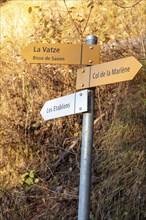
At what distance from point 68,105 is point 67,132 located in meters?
2.44

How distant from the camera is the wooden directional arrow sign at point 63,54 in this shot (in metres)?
2.81

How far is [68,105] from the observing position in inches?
110

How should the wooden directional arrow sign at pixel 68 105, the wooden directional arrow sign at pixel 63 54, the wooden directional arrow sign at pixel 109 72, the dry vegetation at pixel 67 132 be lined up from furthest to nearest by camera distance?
the dry vegetation at pixel 67 132 < the wooden directional arrow sign at pixel 63 54 < the wooden directional arrow sign at pixel 68 105 < the wooden directional arrow sign at pixel 109 72

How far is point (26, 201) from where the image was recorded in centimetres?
466

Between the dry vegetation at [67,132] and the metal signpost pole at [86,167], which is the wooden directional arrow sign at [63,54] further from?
the dry vegetation at [67,132]

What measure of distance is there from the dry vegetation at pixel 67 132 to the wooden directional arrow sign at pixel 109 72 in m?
1.57

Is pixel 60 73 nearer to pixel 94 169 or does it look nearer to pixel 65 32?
pixel 65 32

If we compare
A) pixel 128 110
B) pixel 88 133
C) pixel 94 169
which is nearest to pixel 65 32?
pixel 128 110

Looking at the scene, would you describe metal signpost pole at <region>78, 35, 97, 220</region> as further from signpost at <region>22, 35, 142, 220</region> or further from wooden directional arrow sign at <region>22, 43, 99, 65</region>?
wooden directional arrow sign at <region>22, 43, 99, 65</region>

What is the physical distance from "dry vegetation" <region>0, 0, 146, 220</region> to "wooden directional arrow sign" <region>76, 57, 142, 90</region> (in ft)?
5.17

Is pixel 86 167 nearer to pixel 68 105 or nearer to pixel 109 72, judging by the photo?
pixel 68 105

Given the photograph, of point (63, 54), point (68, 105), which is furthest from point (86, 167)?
point (63, 54)

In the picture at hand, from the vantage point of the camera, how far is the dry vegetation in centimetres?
408

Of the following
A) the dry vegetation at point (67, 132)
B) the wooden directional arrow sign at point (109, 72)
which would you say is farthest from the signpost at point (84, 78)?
the dry vegetation at point (67, 132)
